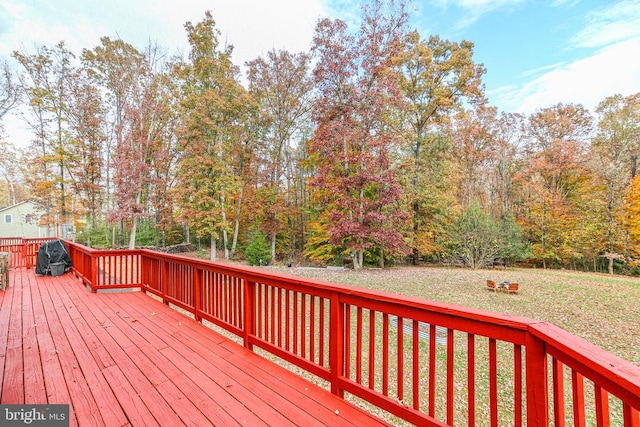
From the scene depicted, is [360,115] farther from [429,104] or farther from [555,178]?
[555,178]

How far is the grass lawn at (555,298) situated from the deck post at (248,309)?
6.08 metres

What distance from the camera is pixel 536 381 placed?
124cm

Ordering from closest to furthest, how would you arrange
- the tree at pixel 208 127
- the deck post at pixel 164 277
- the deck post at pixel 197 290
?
the deck post at pixel 197 290 < the deck post at pixel 164 277 < the tree at pixel 208 127

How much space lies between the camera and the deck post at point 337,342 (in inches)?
83.1

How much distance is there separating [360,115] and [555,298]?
8.87 meters

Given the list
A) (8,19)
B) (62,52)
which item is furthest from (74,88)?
(8,19)

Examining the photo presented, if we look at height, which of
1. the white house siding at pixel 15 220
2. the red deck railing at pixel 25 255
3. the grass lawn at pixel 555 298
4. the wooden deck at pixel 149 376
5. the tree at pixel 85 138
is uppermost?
the tree at pixel 85 138

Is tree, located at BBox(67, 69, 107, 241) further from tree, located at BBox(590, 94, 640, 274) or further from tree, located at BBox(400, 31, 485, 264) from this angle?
tree, located at BBox(590, 94, 640, 274)

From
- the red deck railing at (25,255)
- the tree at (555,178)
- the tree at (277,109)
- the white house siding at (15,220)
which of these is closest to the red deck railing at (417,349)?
the red deck railing at (25,255)

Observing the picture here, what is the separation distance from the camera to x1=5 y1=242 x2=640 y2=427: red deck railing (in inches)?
40.9

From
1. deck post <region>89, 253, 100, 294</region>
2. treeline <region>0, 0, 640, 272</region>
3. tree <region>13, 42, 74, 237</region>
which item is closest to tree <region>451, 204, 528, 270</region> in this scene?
treeline <region>0, 0, 640, 272</region>

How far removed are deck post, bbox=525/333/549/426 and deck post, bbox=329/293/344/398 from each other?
1157mm

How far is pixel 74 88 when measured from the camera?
13.6 m

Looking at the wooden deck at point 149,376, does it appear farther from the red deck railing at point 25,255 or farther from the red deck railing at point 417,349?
the red deck railing at point 25,255
